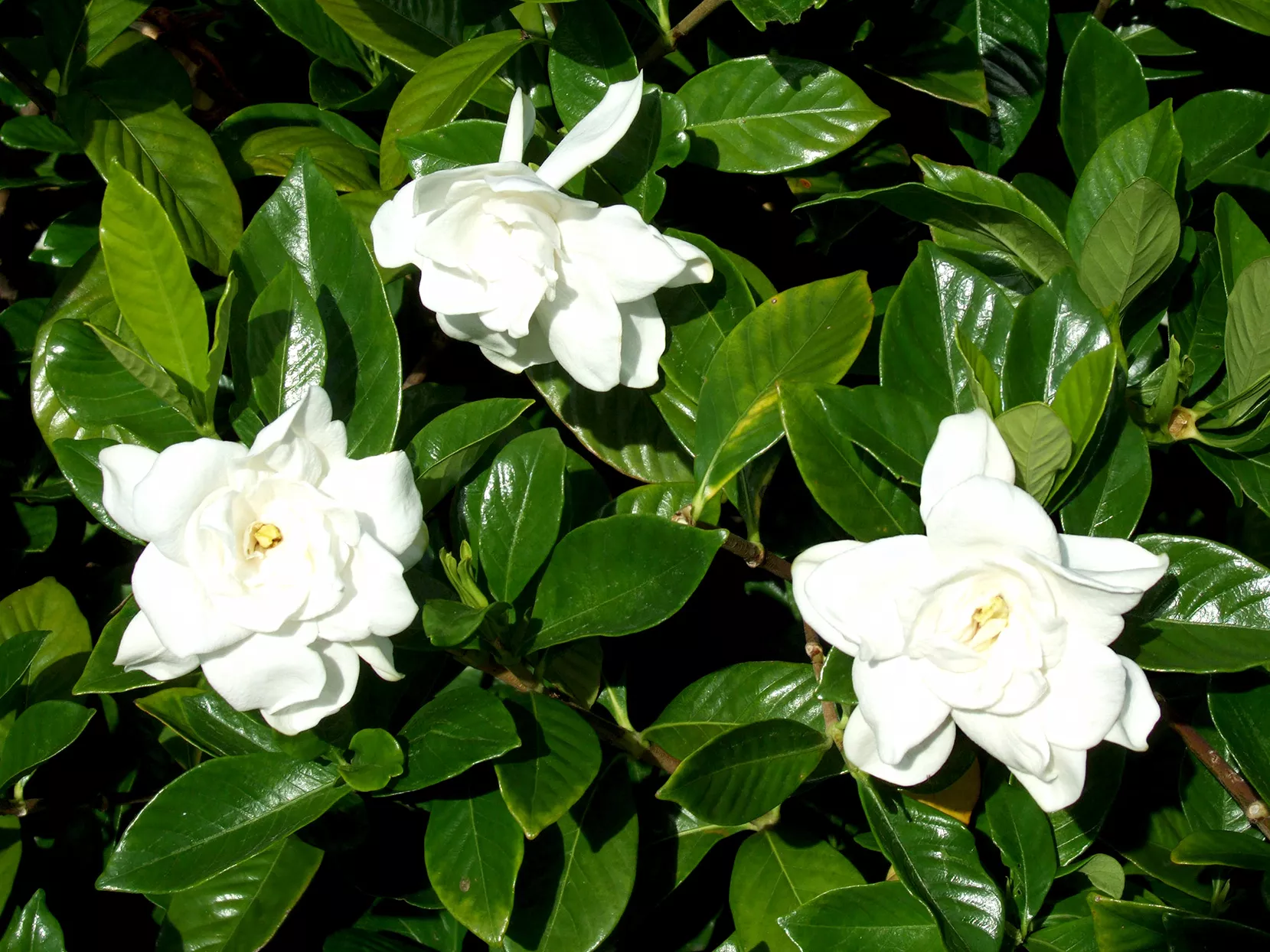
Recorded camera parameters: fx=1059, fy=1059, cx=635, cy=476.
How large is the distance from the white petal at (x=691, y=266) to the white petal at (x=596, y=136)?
11 centimetres

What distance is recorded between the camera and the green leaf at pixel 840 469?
3.35ft

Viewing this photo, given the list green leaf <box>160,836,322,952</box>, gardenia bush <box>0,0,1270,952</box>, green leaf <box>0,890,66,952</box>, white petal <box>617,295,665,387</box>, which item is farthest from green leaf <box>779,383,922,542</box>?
green leaf <box>0,890,66,952</box>

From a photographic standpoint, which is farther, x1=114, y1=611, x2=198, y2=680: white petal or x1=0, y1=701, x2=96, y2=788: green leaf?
x1=0, y1=701, x2=96, y2=788: green leaf

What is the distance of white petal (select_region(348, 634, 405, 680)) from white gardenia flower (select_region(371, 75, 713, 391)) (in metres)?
0.34

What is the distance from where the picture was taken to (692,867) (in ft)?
4.78

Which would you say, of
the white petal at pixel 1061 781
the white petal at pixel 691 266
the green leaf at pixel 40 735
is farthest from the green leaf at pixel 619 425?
the green leaf at pixel 40 735

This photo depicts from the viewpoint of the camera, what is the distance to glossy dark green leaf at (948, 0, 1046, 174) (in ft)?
5.08

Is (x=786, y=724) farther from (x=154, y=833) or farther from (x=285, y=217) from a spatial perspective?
(x=285, y=217)

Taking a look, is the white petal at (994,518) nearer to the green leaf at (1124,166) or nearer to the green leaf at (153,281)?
the green leaf at (1124,166)

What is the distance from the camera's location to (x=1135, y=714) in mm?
939

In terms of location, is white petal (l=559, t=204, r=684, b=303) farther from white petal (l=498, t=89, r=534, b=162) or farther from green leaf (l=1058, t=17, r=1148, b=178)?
green leaf (l=1058, t=17, r=1148, b=178)

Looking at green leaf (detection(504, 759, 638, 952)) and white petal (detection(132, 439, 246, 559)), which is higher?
white petal (detection(132, 439, 246, 559))

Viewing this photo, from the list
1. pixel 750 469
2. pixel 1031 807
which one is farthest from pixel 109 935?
pixel 1031 807

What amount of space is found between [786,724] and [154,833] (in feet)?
2.23
